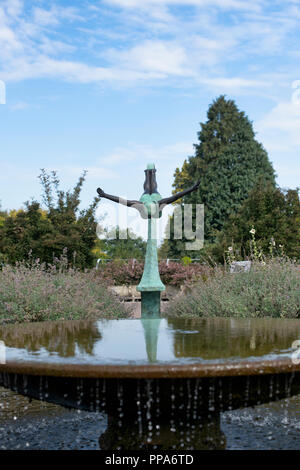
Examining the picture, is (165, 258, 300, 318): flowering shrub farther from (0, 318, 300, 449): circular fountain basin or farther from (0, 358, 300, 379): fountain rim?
(0, 358, 300, 379): fountain rim

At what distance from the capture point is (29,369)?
2596 millimetres

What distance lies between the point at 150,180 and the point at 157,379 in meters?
6.03

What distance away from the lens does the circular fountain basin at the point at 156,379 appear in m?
2.49

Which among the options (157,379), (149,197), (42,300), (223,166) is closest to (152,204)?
(149,197)

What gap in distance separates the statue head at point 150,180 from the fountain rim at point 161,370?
5889mm

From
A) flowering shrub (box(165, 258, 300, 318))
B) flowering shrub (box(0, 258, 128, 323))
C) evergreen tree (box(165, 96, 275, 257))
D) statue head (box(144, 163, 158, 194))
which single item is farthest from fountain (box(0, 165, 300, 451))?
evergreen tree (box(165, 96, 275, 257))

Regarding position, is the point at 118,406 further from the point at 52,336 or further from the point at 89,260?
the point at 89,260

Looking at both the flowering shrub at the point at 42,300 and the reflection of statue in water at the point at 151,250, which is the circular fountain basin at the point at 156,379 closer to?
the flowering shrub at the point at 42,300

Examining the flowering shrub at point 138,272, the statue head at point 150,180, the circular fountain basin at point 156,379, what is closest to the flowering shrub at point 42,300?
the statue head at point 150,180

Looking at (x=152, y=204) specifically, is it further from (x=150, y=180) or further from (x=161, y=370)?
(x=161, y=370)

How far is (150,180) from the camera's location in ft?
27.3
